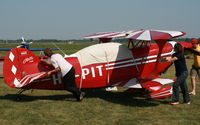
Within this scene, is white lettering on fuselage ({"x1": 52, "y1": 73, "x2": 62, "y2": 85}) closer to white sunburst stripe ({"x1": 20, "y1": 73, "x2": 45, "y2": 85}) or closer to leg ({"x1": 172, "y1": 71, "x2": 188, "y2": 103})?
white sunburst stripe ({"x1": 20, "y1": 73, "x2": 45, "y2": 85})

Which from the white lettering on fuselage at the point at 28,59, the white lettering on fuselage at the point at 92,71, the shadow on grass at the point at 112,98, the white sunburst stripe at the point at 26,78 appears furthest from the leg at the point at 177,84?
the white lettering on fuselage at the point at 28,59

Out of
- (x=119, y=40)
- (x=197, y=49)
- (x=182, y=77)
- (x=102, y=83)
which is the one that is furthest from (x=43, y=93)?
(x=197, y=49)

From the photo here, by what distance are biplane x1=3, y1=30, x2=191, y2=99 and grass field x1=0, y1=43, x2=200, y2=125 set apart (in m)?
0.46

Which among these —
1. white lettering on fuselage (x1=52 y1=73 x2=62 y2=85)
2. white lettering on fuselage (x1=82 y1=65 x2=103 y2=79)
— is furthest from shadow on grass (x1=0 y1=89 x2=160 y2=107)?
white lettering on fuselage (x1=82 y1=65 x2=103 y2=79)

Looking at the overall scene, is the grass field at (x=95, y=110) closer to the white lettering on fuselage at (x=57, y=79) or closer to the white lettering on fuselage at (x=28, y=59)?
the white lettering on fuselage at (x=57, y=79)

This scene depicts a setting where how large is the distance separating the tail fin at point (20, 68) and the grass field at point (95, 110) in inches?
27.2

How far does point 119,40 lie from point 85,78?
1887mm

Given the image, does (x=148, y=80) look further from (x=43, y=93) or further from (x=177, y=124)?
(x=43, y=93)

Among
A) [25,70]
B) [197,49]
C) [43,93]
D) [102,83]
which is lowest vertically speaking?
[43,93]

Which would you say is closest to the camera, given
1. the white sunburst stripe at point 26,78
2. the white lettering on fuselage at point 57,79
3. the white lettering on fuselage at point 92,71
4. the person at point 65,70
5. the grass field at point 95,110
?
the grass field at point 95,110

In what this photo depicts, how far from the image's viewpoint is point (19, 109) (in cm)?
564

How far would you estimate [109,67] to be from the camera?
653 centimetres

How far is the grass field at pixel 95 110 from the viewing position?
15.7 feet

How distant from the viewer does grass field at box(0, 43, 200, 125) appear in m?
4.78
